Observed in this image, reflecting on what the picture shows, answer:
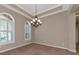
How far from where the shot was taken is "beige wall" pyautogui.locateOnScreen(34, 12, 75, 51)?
121 inches

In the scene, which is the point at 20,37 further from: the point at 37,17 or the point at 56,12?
the point at 56,12

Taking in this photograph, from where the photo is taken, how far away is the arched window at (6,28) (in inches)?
113

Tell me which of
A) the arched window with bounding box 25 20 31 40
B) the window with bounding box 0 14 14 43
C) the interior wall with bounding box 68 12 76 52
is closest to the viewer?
the window with bounding box 0 14 14 43

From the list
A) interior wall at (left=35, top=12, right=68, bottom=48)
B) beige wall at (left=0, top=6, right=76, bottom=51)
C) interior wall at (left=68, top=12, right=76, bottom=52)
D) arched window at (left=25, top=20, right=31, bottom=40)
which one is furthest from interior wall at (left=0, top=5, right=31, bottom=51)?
interior wall at (left=68, top=12, right=76, bottom=52)

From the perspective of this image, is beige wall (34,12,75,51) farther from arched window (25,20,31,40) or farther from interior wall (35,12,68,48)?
arched window (25,20,31,40)

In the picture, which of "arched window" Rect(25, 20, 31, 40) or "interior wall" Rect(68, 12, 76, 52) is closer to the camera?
"arched window" Rect(25, 20, 31, 40)

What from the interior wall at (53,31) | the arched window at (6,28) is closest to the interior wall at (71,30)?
the interior wall at (53,31)

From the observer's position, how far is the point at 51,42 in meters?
3.08

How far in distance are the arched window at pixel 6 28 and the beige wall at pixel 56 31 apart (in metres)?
0.72

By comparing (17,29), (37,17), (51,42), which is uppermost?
(37,17)

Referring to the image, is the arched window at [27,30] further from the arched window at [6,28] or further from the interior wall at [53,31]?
the arched window at [6,28]

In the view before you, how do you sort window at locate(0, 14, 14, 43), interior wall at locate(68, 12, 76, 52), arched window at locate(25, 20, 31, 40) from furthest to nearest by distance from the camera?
1. interior wall at locate(68, 12, 76, 52)
2. arched window at locate(25, 20, 31, 40)
3. window at locate(0, 14, 14, 43)
